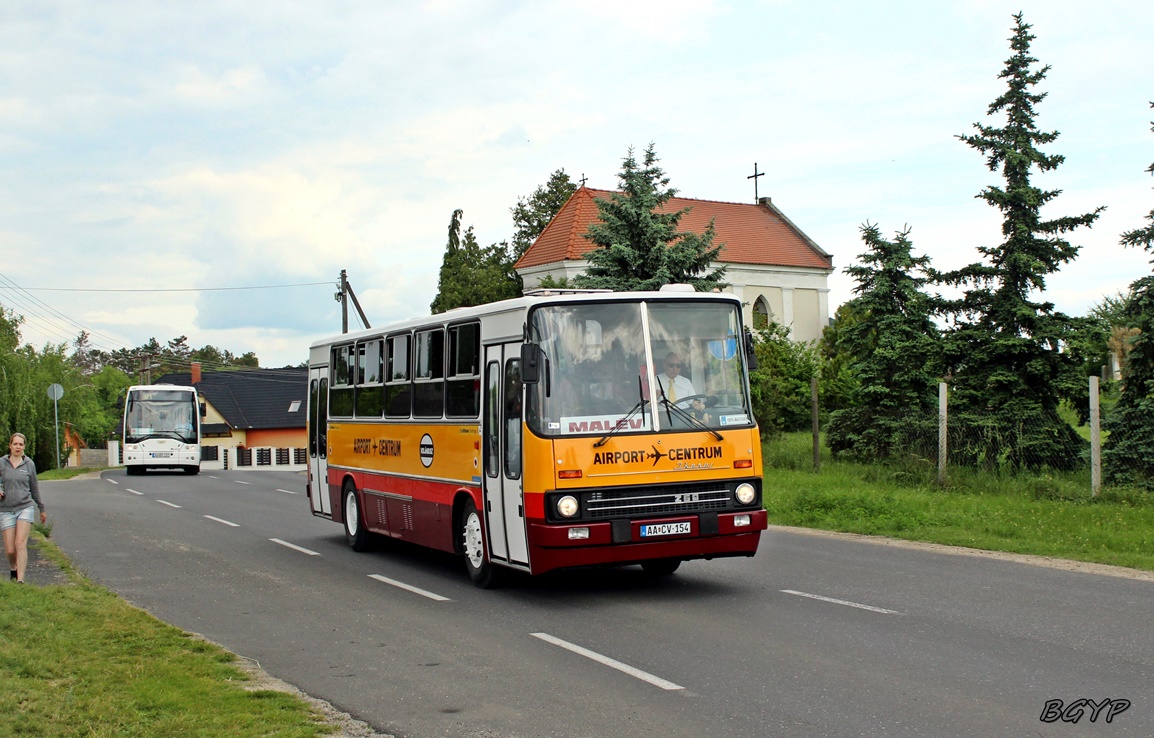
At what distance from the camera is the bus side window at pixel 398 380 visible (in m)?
14.4

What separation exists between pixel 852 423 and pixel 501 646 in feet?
58.2

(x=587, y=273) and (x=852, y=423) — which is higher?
(x=587, y=273)

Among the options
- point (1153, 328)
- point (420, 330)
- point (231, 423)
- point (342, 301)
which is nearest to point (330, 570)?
point (420, 330)

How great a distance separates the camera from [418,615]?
1059cm

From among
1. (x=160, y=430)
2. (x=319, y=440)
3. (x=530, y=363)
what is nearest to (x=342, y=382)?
(x=319, y=440)

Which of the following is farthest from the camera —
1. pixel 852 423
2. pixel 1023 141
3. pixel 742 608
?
pixel 852 423

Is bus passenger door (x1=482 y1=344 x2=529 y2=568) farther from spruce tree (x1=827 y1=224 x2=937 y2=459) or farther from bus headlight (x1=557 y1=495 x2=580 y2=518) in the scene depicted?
spruce tree (x1=827 y1=224 x2=937 y2=459)

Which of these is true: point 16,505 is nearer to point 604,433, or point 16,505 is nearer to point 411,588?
point 411,588

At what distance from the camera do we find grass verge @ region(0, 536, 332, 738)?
254 inches

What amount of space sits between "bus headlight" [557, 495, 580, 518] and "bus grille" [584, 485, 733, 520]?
12cm

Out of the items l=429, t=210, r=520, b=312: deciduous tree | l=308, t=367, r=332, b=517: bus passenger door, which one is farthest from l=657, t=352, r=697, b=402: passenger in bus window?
l=429, t=210, r=520, b=312: deciduous tree

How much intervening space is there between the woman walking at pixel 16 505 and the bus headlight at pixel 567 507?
572 centimetres

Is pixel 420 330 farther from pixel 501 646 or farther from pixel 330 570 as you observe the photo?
pixel 501 646

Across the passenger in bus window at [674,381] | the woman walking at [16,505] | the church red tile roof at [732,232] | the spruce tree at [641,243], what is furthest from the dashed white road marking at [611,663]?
the church red tile roof at [732,232]
